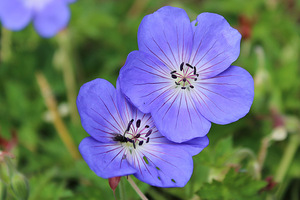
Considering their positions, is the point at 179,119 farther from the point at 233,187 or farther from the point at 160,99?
the point at 233,187

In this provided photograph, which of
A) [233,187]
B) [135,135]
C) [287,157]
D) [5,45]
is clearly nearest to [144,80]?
[135,135]

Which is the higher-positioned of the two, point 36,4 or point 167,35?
point 36,4

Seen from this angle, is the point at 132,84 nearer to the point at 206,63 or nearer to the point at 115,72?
the point at 206,63

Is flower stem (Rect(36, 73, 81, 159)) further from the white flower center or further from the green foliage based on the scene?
the green foliage

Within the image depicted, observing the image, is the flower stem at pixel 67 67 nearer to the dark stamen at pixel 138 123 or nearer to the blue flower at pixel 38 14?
the blue flower at pixel 38 14

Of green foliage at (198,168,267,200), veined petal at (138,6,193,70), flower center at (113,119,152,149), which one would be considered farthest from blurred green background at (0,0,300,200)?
veined petal at (138,6,193,70)

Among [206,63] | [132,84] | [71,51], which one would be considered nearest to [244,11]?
[71,51]
